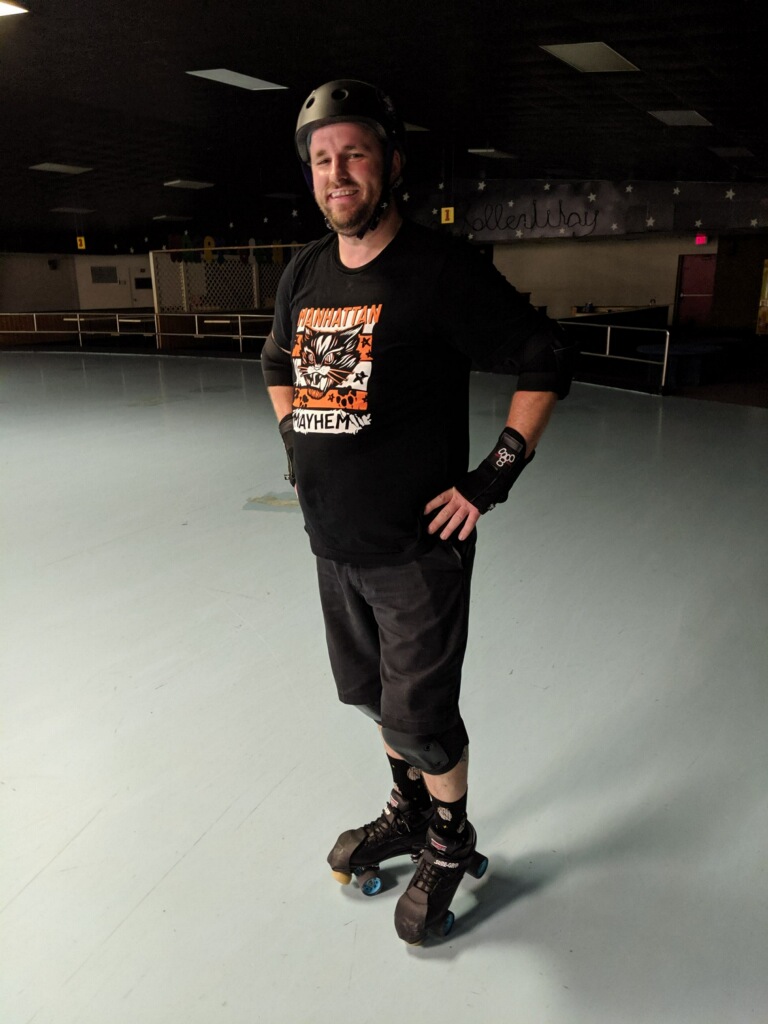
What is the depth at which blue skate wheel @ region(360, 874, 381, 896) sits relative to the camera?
1407 millimetres

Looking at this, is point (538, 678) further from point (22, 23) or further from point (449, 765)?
point (22, 23)

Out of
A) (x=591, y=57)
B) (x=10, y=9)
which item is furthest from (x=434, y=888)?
(x=591, y=57)

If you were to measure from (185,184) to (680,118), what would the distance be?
7.86 meters

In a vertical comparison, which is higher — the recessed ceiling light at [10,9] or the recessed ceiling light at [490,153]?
the recessed ceiling light at [490,153]

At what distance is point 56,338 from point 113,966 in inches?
666

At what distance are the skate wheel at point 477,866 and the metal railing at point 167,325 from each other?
411 inches

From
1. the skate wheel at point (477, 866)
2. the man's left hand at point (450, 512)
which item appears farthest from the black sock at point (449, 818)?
the man's left hand at point (450, 512)

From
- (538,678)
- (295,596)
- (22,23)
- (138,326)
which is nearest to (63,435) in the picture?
(22,23)

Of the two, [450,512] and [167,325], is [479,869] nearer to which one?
[450,512]

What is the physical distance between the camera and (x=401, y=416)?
117 centimetres

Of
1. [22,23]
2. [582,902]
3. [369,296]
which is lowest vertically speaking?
[582,902]

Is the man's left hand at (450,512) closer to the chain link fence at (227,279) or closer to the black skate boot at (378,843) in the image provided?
the black skate boot at (378,843)

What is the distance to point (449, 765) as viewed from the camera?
4.29 feet

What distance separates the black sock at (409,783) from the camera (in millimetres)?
1487
